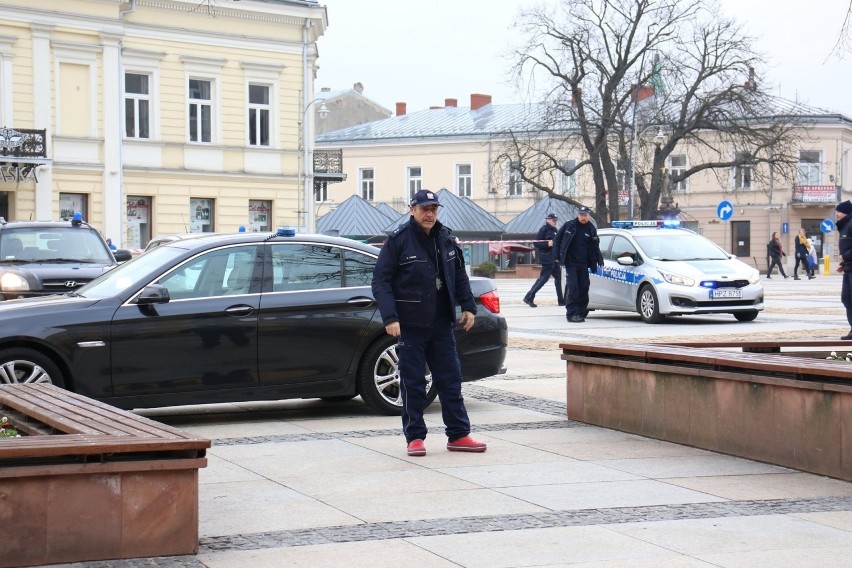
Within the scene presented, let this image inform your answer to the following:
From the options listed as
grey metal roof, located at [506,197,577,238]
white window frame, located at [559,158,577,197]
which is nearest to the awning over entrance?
grey metal roof, located at [506,197,577,238]

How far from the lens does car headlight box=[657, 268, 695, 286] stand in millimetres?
21562

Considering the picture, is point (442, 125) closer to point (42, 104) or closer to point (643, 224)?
point (42, 104)

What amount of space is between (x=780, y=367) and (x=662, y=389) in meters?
1.24

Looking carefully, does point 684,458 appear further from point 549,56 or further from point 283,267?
point 549,56

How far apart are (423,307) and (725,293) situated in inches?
539

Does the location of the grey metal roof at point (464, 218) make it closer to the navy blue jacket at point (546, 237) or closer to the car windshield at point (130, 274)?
the navy blue jacket at point (546, 237)

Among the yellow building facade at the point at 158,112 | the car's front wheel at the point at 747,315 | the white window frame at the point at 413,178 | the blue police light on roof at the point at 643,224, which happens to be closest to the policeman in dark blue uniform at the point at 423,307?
the car's front wheel at the point at 747,315

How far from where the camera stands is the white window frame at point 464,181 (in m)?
80.8

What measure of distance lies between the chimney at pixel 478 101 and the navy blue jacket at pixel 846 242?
71.8 meters

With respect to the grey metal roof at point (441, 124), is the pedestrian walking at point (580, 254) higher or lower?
lower

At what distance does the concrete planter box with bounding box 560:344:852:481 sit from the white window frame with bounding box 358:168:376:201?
73.1 meters

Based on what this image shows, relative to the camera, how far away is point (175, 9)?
42.9m

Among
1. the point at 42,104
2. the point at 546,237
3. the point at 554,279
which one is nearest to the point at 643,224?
the point at 554,279

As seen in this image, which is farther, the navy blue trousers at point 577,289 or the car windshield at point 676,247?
the car windshield at point 676,247
